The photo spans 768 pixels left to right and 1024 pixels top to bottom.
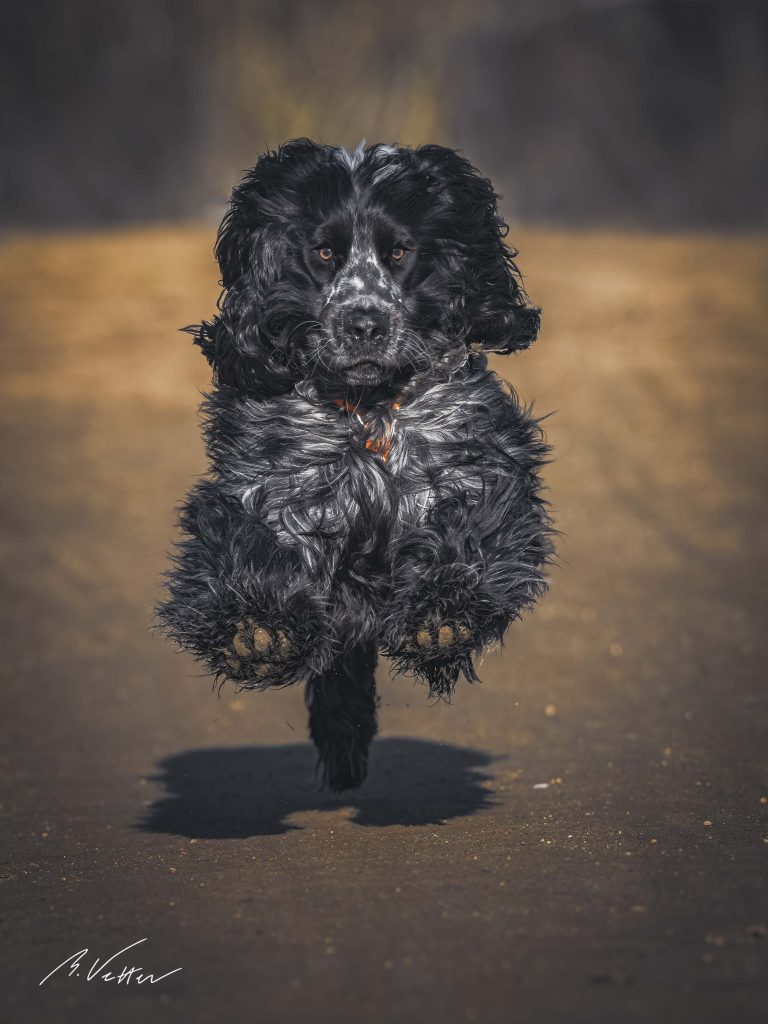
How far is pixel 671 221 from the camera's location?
1112 inches

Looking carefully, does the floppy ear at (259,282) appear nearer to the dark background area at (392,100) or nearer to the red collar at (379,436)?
the red collar at (379,436)

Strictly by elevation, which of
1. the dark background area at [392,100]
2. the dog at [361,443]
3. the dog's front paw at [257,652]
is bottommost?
the dog's front paw at [257,652]

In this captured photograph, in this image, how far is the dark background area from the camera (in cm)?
2828

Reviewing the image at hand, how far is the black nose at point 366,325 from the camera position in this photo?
505 cm

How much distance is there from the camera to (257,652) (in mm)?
5051

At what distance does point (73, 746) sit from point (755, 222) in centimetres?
2193

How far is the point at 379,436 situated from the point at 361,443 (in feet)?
0.21

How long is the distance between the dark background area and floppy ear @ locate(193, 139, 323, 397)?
22.7m

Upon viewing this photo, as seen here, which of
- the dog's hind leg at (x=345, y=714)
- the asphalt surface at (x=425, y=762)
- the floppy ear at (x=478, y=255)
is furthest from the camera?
the dog's hind leg at (x=345, y=714)

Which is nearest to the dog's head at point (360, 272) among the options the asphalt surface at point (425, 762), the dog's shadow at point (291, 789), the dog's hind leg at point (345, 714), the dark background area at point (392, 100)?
the dog's hind leg at point (345, 714)
